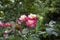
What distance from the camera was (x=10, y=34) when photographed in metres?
1.56

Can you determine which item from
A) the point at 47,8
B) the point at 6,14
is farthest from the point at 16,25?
the point at 47,8

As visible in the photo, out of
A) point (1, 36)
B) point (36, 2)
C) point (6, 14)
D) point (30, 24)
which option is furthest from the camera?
point (36, 2)

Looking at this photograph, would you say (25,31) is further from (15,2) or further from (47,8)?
(47,8)

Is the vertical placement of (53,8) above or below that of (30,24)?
above

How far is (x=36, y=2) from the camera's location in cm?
297

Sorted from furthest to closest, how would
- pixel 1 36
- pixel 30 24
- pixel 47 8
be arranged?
pixel 47 8
pixel 1 36
pixel 30 24

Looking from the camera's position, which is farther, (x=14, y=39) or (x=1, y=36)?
(x=1, y=36)

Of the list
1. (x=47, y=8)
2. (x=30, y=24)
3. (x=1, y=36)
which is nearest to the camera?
(x=30, y=24)

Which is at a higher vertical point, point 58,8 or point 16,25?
point 58,8

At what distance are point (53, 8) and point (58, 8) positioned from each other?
88 millimetres

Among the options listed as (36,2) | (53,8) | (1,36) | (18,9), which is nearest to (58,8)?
(53,8)

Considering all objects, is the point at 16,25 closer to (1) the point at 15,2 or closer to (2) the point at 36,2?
(1) the point at 15,2

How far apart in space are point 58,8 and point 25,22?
230 cm

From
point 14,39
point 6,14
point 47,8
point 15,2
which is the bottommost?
point 14,39
